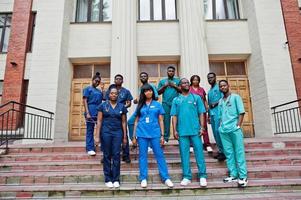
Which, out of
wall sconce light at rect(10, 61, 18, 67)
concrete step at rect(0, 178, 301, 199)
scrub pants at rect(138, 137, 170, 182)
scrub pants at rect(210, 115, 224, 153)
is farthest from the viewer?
wall sconce light at rect(10, 61, 18, 67)

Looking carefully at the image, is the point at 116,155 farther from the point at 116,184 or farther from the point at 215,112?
the point at 215,112

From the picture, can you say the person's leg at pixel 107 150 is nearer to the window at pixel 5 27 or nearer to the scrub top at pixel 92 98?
the scrub top at pixel 92 98

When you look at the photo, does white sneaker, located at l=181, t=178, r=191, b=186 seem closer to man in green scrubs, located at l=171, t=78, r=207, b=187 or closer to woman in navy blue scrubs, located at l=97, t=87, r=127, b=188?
man in green scrubs, located at l=171, t=78, r=207, b=187

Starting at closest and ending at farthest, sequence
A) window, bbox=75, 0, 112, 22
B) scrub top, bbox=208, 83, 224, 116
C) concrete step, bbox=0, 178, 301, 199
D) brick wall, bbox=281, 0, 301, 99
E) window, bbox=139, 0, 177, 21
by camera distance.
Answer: concrete step, bbox=0, 178, 301, 199 → scrub top, bbox=208, 83, 224, 116 → brick wall, bbox=281, 0, 301, 99 → window, bbox=139, 0, 177, 21 → window, bbox=75, 0, 112, 22

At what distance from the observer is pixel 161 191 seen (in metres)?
4.43

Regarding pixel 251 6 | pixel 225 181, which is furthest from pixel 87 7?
pixel 225 181

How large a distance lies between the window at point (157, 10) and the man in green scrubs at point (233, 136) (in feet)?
23.7

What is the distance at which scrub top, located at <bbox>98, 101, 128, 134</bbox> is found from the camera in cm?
455

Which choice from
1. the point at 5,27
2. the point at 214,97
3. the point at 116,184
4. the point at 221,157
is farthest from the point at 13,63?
the point at 221,157

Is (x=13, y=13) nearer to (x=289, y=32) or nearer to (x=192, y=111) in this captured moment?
(x=192, y=111)

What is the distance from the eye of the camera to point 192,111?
4.72 metres

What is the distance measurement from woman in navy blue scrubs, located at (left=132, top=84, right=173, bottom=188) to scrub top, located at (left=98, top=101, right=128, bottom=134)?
1.18 ft

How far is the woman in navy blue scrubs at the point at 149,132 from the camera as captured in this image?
452 cm

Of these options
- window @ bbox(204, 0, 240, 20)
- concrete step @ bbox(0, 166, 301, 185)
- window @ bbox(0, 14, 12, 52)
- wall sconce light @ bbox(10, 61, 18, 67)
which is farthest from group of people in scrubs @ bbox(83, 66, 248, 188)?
window @ bbox(0, 14, 12, 52)
